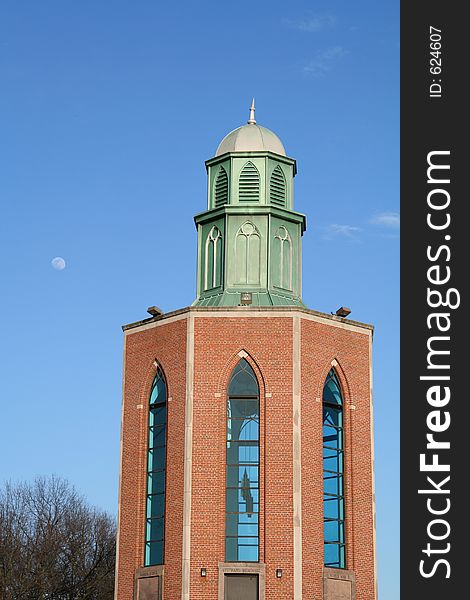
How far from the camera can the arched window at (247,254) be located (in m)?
37.6

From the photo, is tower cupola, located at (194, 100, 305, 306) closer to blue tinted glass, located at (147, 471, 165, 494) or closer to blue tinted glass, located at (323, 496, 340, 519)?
blue tinted glass, located at (147, 471, 165, 494)

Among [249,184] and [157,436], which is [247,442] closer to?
[157,436]

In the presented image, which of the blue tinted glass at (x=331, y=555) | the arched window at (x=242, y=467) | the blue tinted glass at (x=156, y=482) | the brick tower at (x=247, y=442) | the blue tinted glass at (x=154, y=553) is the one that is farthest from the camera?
the blue tinted glass at (x=156, y=482)

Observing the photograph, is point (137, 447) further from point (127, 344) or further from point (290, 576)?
point (290, 576)

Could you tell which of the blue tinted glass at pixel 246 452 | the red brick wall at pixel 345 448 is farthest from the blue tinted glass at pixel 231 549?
the blue tinted glass at pixel 246 452

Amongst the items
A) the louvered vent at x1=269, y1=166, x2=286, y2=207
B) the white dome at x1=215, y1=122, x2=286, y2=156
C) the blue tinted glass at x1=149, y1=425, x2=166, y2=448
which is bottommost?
the blue tinted glass at x1=149, y1=425, x2=166, y2=448

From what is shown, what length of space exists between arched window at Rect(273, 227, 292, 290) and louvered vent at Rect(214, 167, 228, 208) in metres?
2.15

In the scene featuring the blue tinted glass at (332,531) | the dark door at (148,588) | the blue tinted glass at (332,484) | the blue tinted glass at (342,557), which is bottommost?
the dark door at (148,588)

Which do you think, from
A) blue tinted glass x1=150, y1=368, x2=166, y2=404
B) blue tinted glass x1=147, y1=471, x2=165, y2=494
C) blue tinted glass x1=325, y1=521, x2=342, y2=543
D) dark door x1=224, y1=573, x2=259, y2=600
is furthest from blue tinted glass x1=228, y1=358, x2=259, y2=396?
dark door x1=224, y1=573, x2=259, y2=600

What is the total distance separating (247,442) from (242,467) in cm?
74

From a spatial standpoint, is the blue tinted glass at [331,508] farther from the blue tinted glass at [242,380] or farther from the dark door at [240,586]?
the blue tinted glass at [242,380]

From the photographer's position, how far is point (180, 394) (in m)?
35.2

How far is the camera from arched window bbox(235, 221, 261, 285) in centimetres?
3756

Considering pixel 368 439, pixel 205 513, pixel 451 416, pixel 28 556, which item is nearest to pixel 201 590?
pixel 205 513
